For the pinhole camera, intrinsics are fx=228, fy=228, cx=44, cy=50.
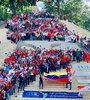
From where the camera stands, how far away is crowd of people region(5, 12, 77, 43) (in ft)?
98.5

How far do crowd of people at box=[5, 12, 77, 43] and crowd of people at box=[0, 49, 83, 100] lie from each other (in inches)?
259

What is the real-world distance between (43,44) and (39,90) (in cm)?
1130

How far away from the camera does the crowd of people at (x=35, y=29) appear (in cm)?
3003

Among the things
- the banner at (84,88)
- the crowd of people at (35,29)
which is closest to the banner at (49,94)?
the banner at (84,88)

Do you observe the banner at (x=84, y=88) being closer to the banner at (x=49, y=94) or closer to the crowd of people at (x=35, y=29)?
the banner at (x=49, y=94)

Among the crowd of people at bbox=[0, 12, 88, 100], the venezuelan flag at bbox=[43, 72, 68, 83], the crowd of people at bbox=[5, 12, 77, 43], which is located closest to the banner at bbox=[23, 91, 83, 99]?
the crowd of people at bbox=[0, 12, 88, 100]

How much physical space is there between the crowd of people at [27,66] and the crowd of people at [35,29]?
6.57 m

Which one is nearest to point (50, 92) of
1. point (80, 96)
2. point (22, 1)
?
point (80, 96)

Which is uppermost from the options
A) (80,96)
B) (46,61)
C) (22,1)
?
(22,1)

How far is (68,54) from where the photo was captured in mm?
23156

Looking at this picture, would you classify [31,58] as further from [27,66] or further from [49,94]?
[49,94]

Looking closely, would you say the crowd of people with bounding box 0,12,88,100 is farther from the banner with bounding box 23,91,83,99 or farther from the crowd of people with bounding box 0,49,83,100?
the banner with bounding box 23,91,83,99

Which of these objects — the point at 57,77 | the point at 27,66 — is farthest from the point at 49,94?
the point at 27,66

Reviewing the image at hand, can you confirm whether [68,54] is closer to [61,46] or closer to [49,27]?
[61,46]
